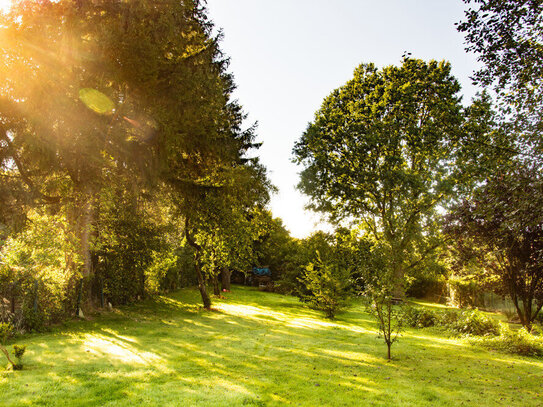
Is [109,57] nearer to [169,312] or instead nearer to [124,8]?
[124,8]

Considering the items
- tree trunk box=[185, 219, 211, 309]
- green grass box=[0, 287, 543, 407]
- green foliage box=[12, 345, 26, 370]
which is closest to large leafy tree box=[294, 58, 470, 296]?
tree trunk box=[185, 219, 211, 309]

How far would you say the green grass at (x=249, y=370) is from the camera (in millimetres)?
6004

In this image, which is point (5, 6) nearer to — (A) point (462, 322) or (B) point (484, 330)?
(B) point (484, 330)

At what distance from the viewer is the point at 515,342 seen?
1184 cm

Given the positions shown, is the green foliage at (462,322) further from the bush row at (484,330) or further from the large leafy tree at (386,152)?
the large leafy tree at (386,152)

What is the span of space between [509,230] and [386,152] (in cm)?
1066

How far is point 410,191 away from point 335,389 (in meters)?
16.0

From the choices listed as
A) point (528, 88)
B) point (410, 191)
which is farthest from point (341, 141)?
point (528, 88)

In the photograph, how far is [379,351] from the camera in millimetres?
10781

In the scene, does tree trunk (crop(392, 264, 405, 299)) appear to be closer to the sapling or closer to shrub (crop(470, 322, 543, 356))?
the sapling

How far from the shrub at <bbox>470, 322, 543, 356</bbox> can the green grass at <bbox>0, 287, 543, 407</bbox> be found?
2.57 ft

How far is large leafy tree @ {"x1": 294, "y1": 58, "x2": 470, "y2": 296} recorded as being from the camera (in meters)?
19.1

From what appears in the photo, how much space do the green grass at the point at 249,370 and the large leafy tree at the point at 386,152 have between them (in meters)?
8.86

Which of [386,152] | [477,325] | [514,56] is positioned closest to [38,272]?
[514,56]
